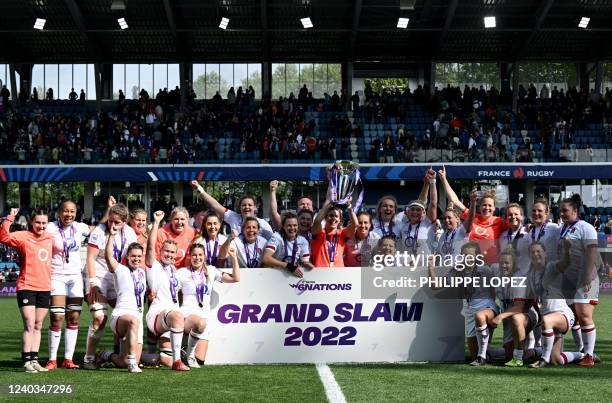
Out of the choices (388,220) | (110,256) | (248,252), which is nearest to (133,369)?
(110,256)

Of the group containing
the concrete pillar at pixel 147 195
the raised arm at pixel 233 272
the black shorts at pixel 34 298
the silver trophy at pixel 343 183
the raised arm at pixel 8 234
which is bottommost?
the black shorts at pixel 34 298

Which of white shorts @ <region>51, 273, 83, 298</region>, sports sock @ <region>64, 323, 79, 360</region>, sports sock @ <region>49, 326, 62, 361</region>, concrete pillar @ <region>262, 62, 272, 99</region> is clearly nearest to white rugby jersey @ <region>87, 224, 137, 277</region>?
white shorts @ <region>51, 273, 83, 298</region>

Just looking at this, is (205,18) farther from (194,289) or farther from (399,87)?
(194,289)

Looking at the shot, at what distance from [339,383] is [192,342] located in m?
1.94

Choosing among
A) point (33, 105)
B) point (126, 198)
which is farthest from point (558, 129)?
point (33, 105)

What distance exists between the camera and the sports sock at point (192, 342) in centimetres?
941

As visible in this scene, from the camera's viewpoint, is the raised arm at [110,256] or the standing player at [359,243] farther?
the standing player at [359,243]

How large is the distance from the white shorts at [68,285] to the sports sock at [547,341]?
4.76 metres

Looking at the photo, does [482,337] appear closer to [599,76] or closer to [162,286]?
[162,286]

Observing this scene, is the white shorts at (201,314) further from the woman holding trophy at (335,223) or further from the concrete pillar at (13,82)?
the concrete pillar at (13,82)

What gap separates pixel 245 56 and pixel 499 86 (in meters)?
10.8

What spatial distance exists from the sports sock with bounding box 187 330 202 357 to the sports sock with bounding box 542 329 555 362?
3.50m

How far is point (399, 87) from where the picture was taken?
129 ft

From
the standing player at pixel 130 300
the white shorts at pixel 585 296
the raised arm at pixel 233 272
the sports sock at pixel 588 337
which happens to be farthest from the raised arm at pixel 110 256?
the sports sock at pixel 588 337
